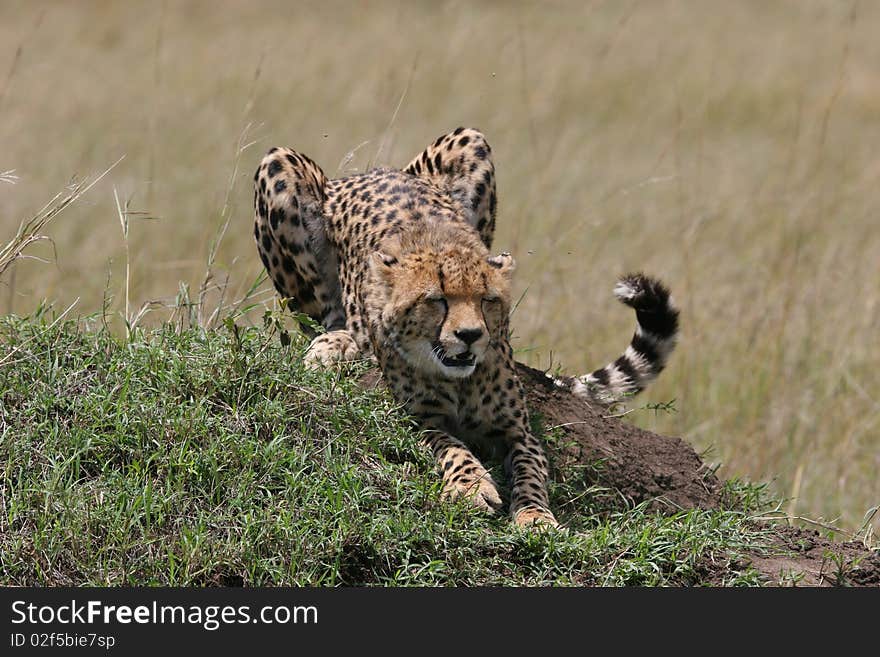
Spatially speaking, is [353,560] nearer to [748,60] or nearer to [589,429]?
[589,429]

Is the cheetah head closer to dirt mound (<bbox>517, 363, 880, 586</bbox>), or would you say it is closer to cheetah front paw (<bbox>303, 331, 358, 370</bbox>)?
cheetah front paw (<bbox>303, 331, 358, 370</bbox>)

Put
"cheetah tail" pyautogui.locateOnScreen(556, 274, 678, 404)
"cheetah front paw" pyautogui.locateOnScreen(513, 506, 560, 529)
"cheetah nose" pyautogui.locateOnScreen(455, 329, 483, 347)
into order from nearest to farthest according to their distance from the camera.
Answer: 1. "cheetah front paw" pyautogui.locateOnScreen(513, 506, 560, 529)
2. "cheetah nose" pyautogui.locateOnScreen(455, 329, 483, 347)
3. "cheetah tail" pyautogui.locateOnScreen(556, 274, 678, 404)

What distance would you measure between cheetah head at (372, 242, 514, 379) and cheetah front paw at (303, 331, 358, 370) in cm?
28

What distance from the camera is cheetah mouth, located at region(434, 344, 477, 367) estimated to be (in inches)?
163

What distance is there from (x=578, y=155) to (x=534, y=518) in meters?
7.29

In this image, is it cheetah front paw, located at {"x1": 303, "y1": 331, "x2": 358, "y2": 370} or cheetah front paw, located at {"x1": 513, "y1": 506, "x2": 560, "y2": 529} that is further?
cheetah front paw, located at {"x1": 303, "y1": 331, "x2": 358, "y2": 370}

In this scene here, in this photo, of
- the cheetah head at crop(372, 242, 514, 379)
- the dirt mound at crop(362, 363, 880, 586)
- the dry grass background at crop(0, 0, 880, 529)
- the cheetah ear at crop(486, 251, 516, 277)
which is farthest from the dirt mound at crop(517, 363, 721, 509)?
the dry grass background at crop(0, 0, 880, 529)

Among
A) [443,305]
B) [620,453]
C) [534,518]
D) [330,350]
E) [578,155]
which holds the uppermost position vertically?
[578,155]

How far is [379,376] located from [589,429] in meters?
0.78

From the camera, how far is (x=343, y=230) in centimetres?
513

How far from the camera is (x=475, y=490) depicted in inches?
157

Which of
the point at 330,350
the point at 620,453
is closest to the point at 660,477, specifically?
the point at 620,453

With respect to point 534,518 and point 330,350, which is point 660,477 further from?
point 330,350

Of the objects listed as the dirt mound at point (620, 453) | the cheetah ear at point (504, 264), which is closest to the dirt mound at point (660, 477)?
the dirt mound at point (620, 453)
